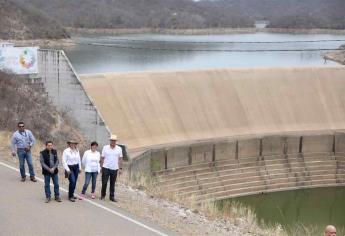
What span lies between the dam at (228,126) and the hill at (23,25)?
54273mm

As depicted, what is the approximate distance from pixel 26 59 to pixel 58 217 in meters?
11.0

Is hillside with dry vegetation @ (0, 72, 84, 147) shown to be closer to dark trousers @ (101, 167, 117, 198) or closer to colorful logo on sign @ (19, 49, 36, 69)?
colorful logo on sign @ (19, 49, 36, 69)

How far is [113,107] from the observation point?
2062 cm

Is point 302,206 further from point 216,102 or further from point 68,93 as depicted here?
point 68,93

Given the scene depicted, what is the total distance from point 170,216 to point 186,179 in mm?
10274

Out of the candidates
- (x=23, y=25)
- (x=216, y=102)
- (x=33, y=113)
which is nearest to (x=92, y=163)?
(x=33, y=113)

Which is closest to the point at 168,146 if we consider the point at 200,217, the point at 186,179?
the point at 186,179

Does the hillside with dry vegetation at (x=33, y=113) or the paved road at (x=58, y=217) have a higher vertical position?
the hillside with dry vegetation at (x=33, y=113)

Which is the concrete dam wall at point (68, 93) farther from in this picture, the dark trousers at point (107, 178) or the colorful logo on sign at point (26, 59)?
the dark trousers at point (107, 178)

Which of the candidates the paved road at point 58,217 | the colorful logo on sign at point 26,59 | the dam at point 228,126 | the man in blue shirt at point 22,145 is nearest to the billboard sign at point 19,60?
the colorful logo on sign at point 26,59

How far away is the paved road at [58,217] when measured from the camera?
7.87 m

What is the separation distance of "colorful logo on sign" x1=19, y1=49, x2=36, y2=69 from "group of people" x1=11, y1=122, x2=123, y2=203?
8.69m

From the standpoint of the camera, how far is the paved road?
25.8 ft

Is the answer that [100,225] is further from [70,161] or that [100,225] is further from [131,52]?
[131,52]
